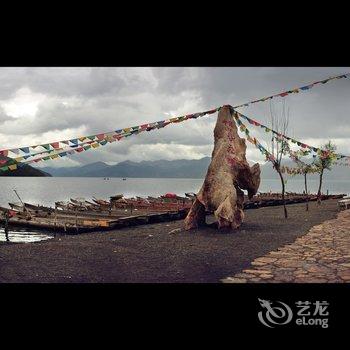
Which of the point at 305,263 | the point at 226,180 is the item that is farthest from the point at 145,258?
the point at 226,180

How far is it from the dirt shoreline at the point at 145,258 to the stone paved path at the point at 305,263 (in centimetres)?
40

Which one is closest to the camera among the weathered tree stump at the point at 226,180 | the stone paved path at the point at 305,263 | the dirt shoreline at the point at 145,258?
the stone paved path at the point at 305,263

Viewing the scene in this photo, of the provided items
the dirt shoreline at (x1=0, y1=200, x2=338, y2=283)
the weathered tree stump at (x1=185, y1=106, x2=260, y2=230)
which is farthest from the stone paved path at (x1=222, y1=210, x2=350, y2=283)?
the weathered tree stump at (x1=185, y1=106, x2=260, y2=230)

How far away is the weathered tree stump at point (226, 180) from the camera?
13.3m

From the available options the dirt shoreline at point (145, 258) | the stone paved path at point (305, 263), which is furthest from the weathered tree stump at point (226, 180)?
the stone paved path at point (305, 263)

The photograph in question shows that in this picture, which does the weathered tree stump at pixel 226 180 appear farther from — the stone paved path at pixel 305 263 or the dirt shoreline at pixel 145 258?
the stone paved path at pixel 305 263

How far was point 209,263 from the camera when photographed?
818 cm

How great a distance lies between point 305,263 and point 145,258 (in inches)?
155

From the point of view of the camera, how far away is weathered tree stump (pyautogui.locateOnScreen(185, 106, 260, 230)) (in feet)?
43.7

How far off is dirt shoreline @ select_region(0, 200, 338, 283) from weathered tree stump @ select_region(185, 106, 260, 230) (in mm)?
1071
